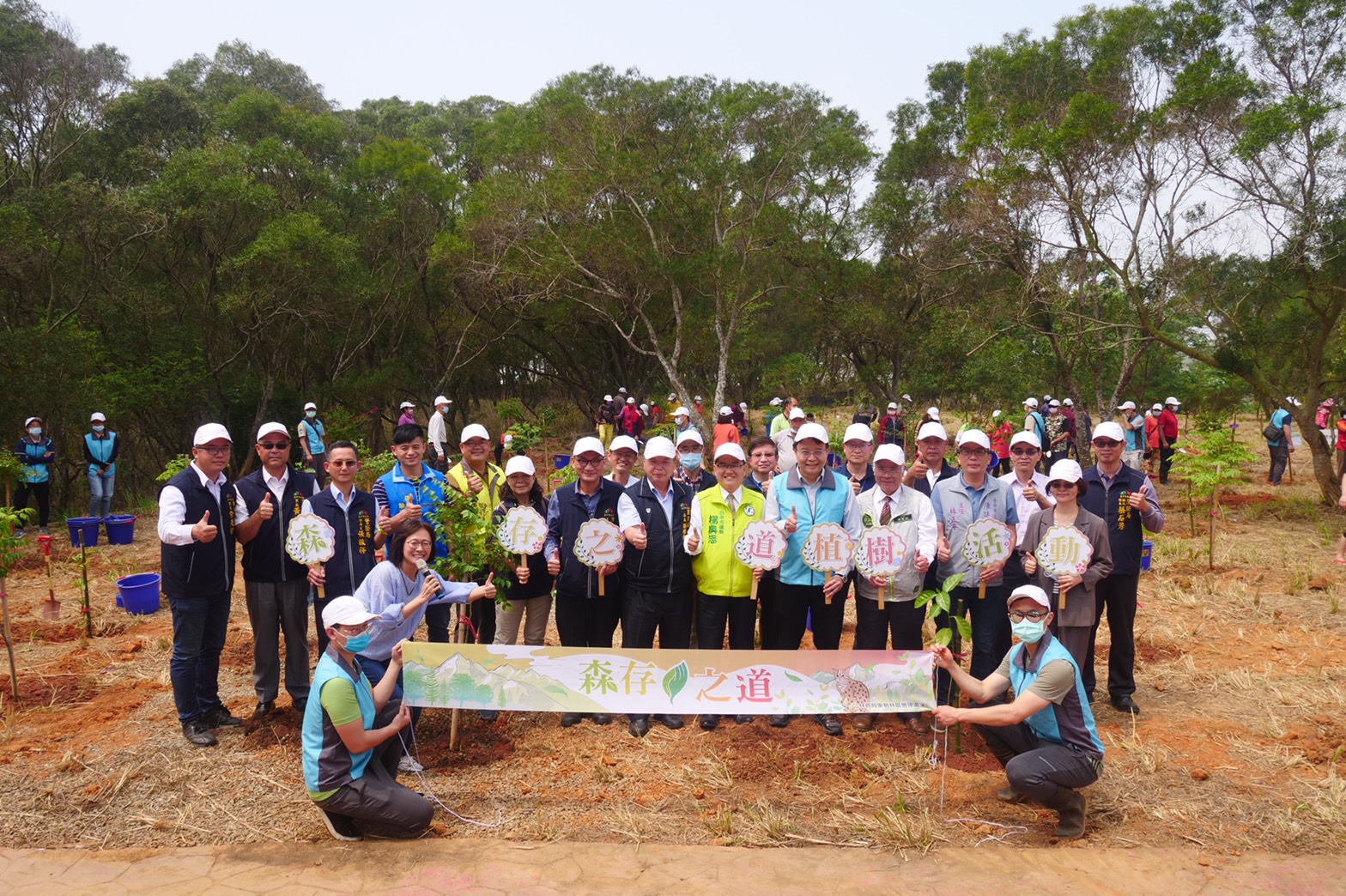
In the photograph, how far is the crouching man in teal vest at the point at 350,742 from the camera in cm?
391

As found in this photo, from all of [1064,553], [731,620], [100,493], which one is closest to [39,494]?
[100,493]

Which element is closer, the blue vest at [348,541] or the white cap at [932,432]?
the blue vest at [348,541]

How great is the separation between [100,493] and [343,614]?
11.1 m

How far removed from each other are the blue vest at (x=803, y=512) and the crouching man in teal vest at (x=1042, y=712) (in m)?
1.13

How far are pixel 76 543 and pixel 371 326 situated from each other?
1431cm

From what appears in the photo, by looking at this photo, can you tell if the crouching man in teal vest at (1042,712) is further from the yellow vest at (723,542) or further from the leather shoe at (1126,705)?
the leather shoe at (1126,705)

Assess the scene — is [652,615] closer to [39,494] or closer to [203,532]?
[203,532]

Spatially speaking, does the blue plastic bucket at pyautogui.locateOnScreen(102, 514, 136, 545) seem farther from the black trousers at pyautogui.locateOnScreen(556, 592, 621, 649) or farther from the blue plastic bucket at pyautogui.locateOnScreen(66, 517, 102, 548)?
the black trousers at pyautogui.locateOnScreen(556, 592, 621, 649)

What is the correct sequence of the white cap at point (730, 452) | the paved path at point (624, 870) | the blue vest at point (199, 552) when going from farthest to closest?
1. the white cap at point (730, 452)
2. the blue vest at point (199, 552)
3. the paved path at point (624, 870)

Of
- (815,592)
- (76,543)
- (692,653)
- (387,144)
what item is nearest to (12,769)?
(692,653)

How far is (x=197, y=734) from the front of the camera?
5.25m

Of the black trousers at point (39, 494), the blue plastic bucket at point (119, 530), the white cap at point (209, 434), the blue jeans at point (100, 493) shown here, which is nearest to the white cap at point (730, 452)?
the white cap at point (209, 434)

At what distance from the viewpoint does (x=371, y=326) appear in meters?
24.8

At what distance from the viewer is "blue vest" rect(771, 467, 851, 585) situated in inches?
207
